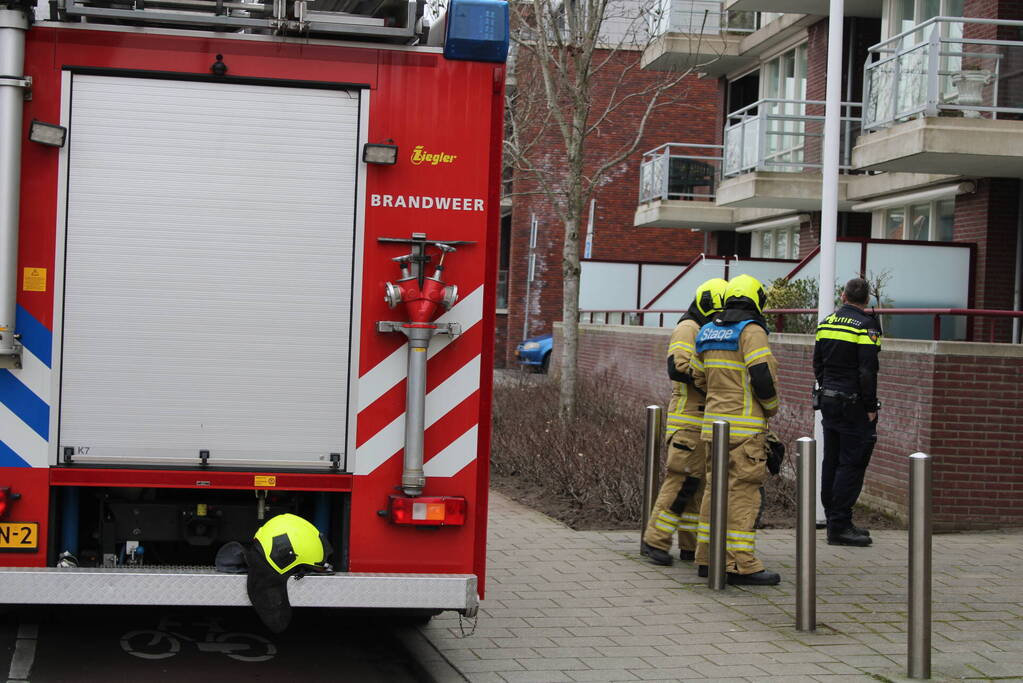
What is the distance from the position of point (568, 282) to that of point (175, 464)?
11.4 m

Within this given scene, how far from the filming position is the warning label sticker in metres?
5.57

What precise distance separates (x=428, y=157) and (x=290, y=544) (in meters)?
1.75

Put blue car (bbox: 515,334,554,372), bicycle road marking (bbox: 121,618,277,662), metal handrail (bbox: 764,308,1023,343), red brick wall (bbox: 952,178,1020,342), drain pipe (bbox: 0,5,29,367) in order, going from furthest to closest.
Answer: blue car (bbox: 515,334,554,372), red brick wall (bbox: 952,178,1020,342), metal handrail (bbox: 764,308,1023,343), bicycle road marking (bbox: 121,618,277,662), drain pipe (bbox: 0,5,29,367)

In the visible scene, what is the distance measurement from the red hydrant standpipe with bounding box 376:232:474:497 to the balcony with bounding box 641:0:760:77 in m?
21.1

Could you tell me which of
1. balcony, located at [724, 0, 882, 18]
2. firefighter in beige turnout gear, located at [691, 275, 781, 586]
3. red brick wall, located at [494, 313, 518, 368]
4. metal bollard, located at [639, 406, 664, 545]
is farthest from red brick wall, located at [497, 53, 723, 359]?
firefighter in beige turnout gear, located at [691, 275, 781, 586]

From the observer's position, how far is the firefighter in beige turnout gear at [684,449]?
28.6 ft

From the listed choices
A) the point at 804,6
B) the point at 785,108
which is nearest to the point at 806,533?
the point at 804,6

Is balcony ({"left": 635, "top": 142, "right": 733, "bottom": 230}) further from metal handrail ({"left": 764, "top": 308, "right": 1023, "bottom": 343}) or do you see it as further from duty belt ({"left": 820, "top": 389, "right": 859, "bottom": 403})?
duty belt ({"left": 820, "top": 389, "right": 859, "bottom": 403})

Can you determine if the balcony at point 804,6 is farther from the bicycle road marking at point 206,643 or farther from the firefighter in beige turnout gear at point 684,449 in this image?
the bicycle road marking at point 206,643

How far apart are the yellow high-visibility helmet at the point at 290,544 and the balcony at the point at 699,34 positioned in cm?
2160

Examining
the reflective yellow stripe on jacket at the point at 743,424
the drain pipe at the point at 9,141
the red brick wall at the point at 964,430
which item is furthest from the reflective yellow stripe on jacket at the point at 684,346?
the drain pipe at the point at 9,141

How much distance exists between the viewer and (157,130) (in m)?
5.64

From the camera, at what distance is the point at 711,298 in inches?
342

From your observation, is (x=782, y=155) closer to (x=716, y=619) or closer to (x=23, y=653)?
(x=716, y=619)
